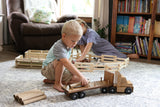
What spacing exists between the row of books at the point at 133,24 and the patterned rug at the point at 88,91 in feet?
2.81

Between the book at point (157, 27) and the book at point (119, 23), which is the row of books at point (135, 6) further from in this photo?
the book at point (157, 27)

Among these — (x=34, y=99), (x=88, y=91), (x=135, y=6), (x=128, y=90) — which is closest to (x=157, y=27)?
(x=135, y=6)

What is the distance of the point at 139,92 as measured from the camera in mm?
1657

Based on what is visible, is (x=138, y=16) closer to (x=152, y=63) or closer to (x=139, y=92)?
(x=152, y=63)

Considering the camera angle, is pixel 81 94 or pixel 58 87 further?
pixel 58 87

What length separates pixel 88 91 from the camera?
1646 mm

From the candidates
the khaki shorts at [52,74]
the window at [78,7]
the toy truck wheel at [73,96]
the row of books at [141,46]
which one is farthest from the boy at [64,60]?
the window at [78,7]

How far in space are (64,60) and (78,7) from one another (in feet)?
9.20

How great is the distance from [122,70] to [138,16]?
1.16m

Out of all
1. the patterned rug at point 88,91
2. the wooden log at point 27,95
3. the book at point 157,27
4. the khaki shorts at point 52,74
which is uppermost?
the book at point 157,27

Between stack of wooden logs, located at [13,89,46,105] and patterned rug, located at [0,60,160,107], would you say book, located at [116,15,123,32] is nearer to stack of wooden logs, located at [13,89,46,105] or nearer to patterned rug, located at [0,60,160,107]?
patterned rug, located at [0,60,160,107]

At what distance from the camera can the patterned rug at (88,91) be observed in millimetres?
1430

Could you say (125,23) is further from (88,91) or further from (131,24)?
(88,91)

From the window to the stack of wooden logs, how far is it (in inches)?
108
